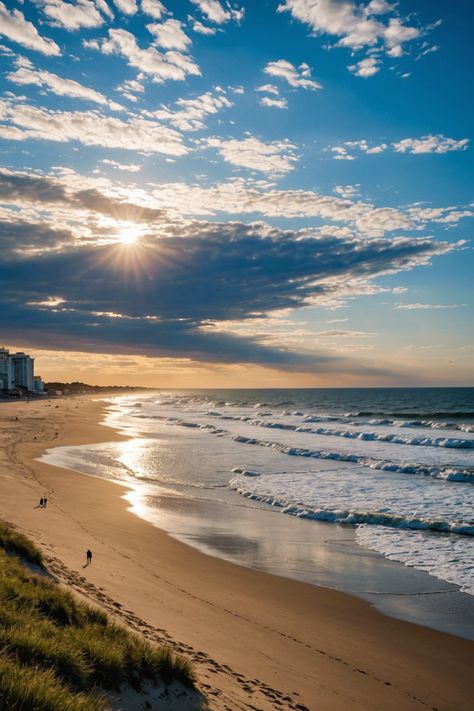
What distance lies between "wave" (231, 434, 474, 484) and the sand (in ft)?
55.0

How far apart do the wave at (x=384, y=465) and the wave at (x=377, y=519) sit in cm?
930

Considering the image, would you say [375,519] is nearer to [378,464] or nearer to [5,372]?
[378,464]

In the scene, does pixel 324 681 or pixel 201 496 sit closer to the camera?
pixel 324 681

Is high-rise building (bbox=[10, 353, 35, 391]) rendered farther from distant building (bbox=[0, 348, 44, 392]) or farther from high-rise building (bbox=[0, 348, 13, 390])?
high-rise building (bbox=[0, 348, 13, 390])

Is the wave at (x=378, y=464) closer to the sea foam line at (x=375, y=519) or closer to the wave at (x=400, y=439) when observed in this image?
the sea foam line at (x=375, y=519)

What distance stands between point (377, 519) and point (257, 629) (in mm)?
9657

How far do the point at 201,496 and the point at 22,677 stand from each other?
17.7 m

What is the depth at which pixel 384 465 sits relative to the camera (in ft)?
96.2

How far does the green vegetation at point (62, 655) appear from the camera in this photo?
4262mm

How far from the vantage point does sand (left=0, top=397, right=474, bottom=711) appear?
719 cm

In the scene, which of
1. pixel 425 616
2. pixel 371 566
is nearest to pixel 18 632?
pixel 425 616

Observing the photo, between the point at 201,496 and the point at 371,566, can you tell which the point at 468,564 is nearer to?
the point at 371,566

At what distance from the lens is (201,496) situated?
2172 cm

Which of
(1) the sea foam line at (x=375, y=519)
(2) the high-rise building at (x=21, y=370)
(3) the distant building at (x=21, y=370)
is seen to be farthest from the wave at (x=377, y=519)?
(2) the high-rise building at (x=21, y=370)
